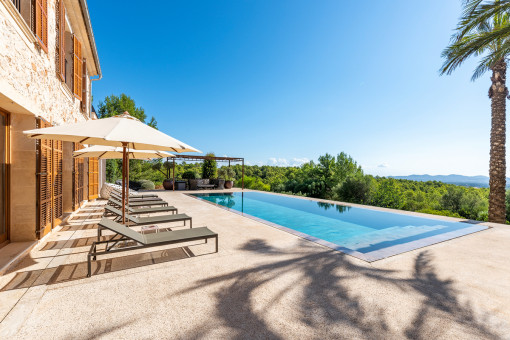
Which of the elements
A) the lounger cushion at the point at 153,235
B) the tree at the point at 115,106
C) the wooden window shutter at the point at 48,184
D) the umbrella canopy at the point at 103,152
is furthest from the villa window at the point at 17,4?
the tree at the point at 115,106

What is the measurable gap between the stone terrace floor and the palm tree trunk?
654 cm

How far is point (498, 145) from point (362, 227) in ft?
23.0

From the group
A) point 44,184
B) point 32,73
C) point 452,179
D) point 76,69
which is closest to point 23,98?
point 32,73

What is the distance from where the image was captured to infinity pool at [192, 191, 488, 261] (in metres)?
5.06

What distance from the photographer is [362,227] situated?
806 cm

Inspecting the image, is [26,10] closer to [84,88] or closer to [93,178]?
[84,88]

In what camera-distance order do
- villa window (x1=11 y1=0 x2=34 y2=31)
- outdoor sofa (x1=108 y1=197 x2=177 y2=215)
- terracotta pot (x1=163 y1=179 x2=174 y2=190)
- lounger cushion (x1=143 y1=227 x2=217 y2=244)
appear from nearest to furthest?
lounger cushion (x1=143 y1=227 x2=217 y2=244) → villa window (x1=11 y1=0 x2=34 y2=31) → outdoor sofa (x1=108 y1=197 x2=177 y2=215) → terracotta pot (x1=163 y1=179 x2=174 y2=190)

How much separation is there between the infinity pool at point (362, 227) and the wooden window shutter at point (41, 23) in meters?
6.79

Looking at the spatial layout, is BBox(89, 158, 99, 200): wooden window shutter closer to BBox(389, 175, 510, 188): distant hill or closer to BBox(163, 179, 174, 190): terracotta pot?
BBox(163, 179, 174, 190): terracotta pot

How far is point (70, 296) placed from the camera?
2.63m

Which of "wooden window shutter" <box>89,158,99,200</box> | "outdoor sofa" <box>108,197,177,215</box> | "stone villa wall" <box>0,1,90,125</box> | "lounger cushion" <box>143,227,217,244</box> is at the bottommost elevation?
"lounger cushion" <box>143,227,217,244</box>

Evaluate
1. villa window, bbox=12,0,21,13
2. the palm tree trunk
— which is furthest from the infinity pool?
villa window, bbox=12,0,21,13

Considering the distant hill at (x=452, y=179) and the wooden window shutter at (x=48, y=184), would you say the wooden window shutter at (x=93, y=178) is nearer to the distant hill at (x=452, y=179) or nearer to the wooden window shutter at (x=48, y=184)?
the wooden window shutter at (x=48, y=184)

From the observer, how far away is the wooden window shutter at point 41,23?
461 cm
